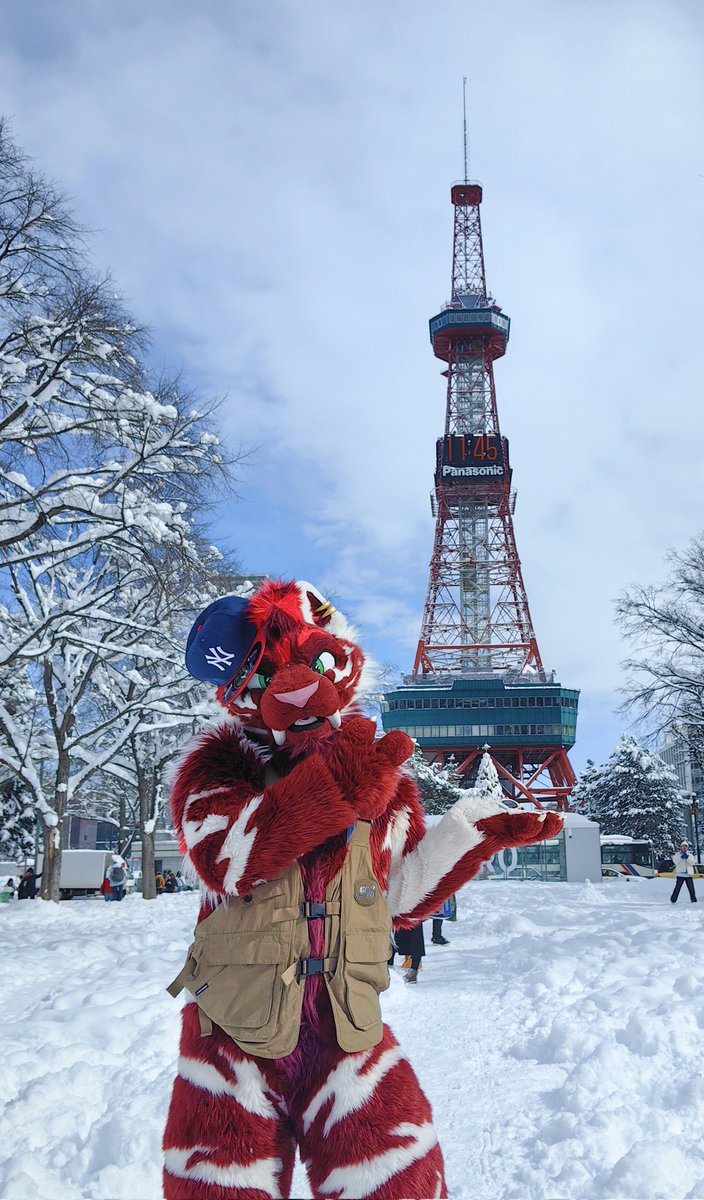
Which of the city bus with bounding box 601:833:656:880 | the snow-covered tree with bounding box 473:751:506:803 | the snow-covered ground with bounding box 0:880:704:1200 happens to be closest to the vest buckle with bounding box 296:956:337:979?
the snow-covered tree with bounding box 473:751:506:803

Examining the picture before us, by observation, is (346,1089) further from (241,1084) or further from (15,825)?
(15,825)

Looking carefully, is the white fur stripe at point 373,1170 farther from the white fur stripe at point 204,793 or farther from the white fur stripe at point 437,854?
the white fur stripe at point 204,793

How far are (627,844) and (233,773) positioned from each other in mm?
49480

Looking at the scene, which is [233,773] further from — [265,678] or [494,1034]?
[494,1034]

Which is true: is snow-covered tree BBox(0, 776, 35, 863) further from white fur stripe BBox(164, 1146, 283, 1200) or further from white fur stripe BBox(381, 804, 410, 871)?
white fur stripe BBox(164, 1146, 283, 1200)

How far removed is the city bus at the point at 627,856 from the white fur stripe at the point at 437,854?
44176 millimetres

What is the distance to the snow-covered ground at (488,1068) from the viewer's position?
347 cm

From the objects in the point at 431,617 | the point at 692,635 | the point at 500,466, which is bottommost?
the point at 692,635

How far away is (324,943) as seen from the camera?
2.32 meters

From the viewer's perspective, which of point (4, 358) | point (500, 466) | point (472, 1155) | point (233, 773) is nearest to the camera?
point (233, 773)

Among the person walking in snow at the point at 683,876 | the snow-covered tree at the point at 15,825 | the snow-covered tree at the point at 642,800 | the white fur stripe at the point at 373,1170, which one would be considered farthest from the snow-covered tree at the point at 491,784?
the snow-covered tree at the point at 642,800

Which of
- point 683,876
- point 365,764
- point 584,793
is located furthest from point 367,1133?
point 584,793

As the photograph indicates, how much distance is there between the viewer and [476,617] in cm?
8025

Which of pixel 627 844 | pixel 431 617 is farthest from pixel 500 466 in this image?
pixel 627 844
